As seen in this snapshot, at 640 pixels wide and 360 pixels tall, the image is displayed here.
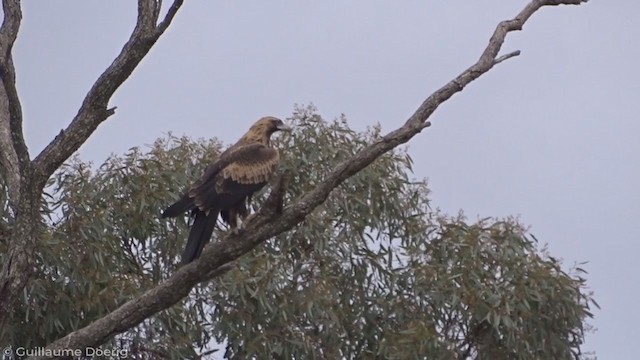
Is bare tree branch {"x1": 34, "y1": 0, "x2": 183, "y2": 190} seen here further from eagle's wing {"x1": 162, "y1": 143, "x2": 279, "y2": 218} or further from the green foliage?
the green foliage

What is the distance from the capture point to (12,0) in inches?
303

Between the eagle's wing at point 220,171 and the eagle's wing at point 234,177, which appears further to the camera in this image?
the eagle's wing at point 234,177

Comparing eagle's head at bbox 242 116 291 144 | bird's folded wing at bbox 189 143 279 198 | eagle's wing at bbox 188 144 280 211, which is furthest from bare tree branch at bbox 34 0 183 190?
eagle's head at bbox 242 116 291 144

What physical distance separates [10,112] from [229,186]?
1528 mm

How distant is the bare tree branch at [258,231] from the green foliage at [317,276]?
2.76m

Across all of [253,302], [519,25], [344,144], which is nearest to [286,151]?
[344,144]

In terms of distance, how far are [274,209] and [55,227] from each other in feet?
12.6

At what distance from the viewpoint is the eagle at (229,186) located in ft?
26.3

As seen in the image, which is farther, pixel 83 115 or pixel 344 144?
pixel 344 144

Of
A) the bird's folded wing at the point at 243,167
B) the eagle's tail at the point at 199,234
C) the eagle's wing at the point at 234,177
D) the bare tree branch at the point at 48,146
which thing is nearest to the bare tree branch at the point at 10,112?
the bare tree branch at the point at 48,146

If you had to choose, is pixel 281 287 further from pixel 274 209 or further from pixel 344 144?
pixel 274 209

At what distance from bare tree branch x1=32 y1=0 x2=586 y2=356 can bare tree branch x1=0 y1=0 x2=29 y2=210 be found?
0.77 meters

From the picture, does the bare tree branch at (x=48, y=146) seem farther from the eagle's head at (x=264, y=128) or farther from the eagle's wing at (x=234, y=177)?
the eagle's head at (x=264, y=128)

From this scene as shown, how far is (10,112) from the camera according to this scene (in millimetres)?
7293
